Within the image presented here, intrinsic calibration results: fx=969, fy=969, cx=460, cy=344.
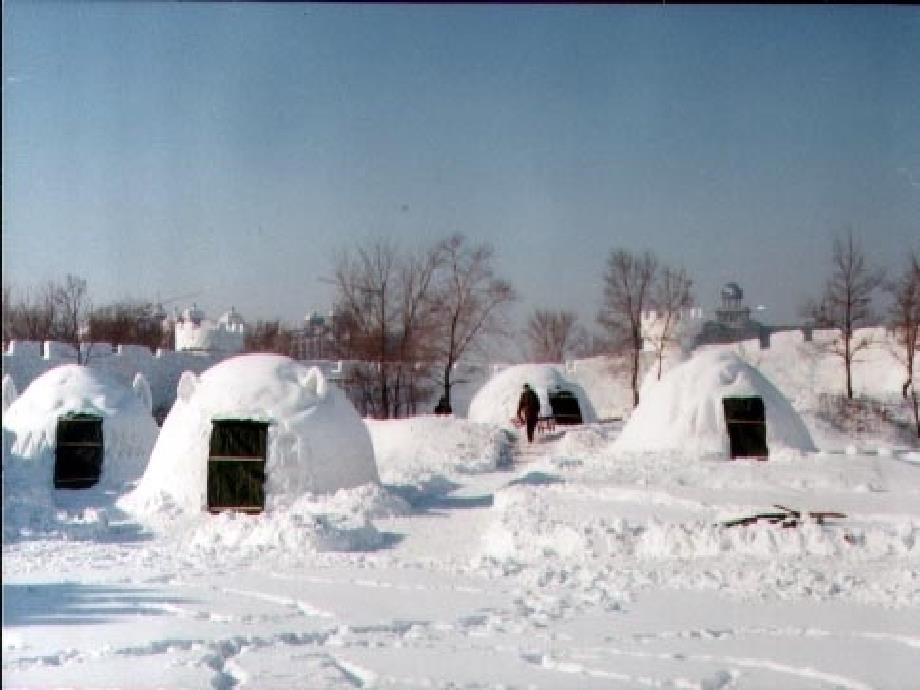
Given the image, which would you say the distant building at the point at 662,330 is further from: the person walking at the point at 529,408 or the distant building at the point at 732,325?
the person walking at the point at 529,408

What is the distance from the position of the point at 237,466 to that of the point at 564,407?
18.5 m

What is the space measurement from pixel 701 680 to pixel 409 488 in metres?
11.1

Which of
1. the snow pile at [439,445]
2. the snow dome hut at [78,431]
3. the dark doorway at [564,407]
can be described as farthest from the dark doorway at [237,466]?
the dark doorway at [564,407]

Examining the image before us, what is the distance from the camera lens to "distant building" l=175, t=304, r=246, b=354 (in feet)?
162

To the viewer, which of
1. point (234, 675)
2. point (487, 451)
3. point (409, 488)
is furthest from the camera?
point (487, 451)

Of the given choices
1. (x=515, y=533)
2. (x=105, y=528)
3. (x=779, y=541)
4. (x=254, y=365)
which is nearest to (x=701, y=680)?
(x=779, y=541)

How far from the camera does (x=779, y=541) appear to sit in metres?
10.8

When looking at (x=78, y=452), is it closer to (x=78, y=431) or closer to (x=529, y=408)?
(x=78, y=431)

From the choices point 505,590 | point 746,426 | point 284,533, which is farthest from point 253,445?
point 746,426

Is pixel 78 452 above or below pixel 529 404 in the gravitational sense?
below

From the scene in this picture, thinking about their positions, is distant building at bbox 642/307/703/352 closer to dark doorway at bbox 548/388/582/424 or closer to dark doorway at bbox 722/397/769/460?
dark doorway at bbox 548/388/582/424

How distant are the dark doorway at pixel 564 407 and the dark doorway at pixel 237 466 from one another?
58.3 ft

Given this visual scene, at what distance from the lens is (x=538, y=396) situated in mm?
30844

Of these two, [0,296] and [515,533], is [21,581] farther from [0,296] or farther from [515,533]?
[515,533]
